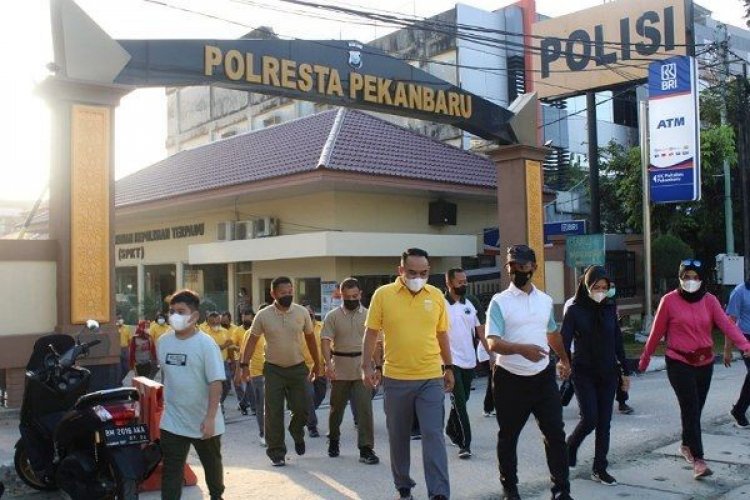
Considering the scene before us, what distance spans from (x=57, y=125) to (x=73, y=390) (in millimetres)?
4241

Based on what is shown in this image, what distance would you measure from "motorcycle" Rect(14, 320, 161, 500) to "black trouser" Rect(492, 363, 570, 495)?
2478 millimetres

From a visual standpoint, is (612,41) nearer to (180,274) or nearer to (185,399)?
(180,274)

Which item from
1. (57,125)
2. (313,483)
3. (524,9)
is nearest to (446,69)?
(524,9)

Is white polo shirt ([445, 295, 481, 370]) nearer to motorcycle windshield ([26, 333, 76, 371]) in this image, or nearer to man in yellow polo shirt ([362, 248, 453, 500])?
man in yellow polo shirt ([362, 248, 453, 500])

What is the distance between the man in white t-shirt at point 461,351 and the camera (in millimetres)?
7406

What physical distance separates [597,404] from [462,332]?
79.3 inches

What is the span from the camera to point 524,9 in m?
30.2

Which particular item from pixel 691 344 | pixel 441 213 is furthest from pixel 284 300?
pixel 441 213

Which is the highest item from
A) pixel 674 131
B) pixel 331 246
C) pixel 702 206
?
pixel 674 131

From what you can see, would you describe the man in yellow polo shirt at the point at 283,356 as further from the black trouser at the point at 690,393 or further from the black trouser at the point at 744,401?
the black trouser at the point at 744,401

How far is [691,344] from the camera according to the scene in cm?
655

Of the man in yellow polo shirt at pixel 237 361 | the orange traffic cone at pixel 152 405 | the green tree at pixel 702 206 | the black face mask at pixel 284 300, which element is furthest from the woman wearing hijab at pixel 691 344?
the green tree at pixel 702 206

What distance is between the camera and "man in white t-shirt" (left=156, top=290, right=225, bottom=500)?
16.6 feet

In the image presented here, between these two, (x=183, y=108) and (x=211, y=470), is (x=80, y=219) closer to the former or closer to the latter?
(x=211, y=470)
